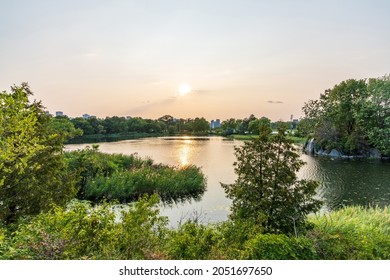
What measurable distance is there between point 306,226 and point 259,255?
1562 mm

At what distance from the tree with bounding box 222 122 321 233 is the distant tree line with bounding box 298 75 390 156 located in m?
16.0

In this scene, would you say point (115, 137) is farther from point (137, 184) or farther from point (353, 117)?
point (137, 184)

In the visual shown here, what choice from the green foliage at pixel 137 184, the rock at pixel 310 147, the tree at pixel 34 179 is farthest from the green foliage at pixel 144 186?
the rock at pixel 310 147

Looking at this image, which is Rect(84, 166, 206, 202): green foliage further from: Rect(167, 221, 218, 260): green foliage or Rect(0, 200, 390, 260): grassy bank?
Rect(167, 221, 218, 260): green foliage

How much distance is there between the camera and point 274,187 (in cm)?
434

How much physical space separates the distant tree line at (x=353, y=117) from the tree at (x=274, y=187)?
1596 centimetres

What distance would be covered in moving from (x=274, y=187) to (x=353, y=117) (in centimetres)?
1972

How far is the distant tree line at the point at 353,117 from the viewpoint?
61.2ft

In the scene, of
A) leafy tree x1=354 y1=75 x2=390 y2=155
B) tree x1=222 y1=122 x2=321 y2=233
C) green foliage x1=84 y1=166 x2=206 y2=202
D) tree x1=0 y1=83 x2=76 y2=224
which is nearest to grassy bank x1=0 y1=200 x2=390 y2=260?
tree x1=0 y1=83 x2=76 y2=224

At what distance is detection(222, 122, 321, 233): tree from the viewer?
432 cm

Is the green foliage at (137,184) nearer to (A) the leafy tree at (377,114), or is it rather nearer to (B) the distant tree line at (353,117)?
(B) the distant tree line at (353,117)

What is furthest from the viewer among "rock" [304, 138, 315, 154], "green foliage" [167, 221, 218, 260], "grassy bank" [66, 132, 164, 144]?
"grassy bank" [66, 132, 164, 144]

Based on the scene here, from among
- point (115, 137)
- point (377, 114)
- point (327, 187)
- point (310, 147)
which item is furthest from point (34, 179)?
point (115, 137)

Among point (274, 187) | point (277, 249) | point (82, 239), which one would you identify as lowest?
point (277, 249)
